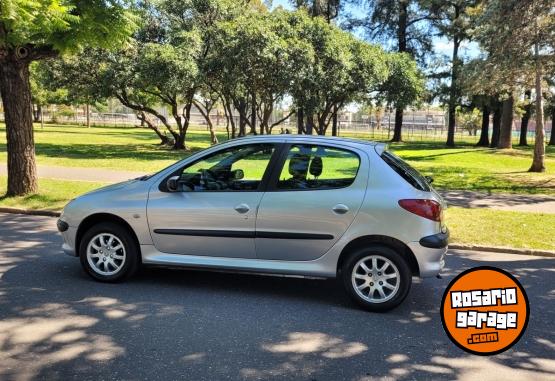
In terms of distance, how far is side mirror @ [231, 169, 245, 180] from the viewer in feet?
18.0

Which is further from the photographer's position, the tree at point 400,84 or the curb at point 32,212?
the tree at point 400,84

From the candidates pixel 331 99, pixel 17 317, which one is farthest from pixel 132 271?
pixel 331 99

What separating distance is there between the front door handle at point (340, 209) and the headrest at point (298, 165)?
1.66 ft

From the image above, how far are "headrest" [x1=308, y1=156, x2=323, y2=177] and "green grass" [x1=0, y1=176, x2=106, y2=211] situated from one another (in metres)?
6.25

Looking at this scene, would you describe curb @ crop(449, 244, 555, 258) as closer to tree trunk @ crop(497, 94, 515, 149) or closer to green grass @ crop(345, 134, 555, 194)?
green grass @ crop(345, 134, 555, 194)

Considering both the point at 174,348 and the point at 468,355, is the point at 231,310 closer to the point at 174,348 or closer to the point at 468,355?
the point at 174,348

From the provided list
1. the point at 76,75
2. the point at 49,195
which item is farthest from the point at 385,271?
the point at 76,75

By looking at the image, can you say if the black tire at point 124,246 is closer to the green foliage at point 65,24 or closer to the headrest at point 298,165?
the headrest at point 298,165

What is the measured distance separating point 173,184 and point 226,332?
1.72m

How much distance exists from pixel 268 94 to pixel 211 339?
20.5m

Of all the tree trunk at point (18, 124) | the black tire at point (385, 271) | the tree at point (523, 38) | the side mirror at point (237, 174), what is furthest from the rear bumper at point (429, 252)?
the tree at point (523, 38)

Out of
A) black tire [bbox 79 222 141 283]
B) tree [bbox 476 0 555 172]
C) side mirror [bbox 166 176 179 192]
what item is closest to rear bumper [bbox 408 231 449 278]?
side mirror [bbox 166 176 179 192]

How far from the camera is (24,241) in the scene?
7457 mm

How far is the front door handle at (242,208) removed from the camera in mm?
5145
